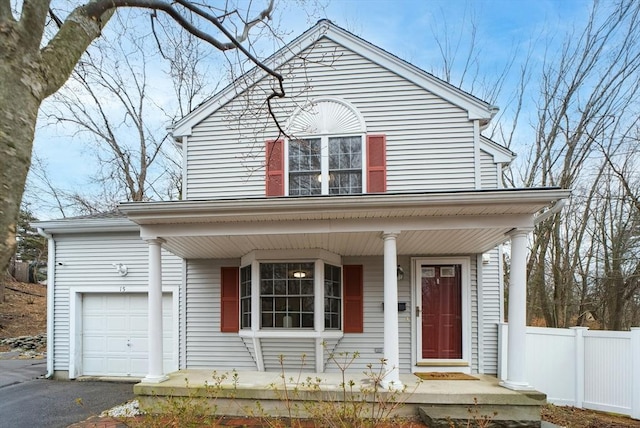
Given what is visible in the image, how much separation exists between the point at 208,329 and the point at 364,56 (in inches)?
237

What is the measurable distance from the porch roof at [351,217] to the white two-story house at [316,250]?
0.30 metres

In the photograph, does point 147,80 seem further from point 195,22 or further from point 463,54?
point 463,54

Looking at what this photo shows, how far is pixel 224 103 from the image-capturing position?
7.54 metres

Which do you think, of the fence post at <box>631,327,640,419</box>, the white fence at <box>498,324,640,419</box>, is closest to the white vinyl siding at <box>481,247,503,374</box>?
the white fence at <box>498,324,640,419</box>

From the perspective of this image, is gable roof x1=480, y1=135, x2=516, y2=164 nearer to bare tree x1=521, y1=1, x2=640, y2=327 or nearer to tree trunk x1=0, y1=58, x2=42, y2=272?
bare tree x1=521, y1=1, x2=640, y2=327

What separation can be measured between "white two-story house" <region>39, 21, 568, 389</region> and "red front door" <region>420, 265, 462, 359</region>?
0.02 metres

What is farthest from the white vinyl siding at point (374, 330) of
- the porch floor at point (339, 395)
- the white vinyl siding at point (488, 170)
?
the white vinyl siding at point (488, 170)

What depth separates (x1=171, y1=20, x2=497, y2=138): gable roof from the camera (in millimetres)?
7051

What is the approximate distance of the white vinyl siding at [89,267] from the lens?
809 centimetres

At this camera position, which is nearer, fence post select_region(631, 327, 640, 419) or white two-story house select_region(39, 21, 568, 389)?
fence post select_region(631, 327, 640, 419)

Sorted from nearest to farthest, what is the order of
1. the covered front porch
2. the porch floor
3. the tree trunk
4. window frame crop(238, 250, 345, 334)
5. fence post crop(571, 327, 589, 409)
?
1. the tree trunk
2. the porch floor
3. the covered front porch
4. fence post crop(571, 327, 589, 409)
5. window frame crop(238, 250, 345, 334)

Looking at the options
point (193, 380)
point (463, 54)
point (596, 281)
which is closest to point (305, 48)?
point (193, 380)

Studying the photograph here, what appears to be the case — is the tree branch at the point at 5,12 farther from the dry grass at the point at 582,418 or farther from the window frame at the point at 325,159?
the dry grass at the point at 582,418

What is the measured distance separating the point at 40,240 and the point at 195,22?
21.5 m
